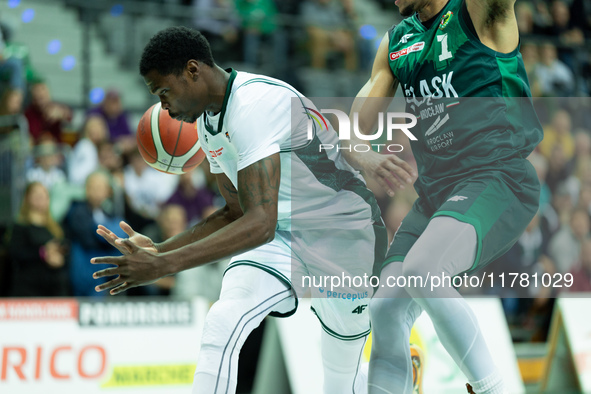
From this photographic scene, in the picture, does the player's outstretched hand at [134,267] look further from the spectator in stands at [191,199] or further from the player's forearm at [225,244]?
the spectator in stands at [191,199]

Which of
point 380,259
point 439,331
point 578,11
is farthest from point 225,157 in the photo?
point 578,11

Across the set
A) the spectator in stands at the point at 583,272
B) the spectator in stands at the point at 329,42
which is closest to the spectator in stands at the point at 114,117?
the spectator in stands at the point at 329,42

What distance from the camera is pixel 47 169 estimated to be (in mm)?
7941

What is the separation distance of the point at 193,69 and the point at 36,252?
3993 millimetres

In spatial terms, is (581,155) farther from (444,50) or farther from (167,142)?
(167,142)

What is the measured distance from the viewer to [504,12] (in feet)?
12.3

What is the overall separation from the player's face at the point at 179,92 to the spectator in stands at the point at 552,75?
25.8 feet

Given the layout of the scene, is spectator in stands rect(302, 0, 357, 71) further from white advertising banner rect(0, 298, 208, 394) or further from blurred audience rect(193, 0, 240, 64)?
white advertising banner rect(0, 298, 208, 394)

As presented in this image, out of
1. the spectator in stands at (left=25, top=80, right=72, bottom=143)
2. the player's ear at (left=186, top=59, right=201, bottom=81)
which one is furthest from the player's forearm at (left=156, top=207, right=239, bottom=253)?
the spectator in stands at (left=25, top=80, right=72, bottom=143)

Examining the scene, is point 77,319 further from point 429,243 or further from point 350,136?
point 429,243

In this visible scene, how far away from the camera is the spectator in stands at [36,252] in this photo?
6.89 m

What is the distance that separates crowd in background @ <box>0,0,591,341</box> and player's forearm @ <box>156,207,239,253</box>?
3.87 ft

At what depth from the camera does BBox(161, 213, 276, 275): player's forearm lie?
3318 mm

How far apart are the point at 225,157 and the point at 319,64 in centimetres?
672
